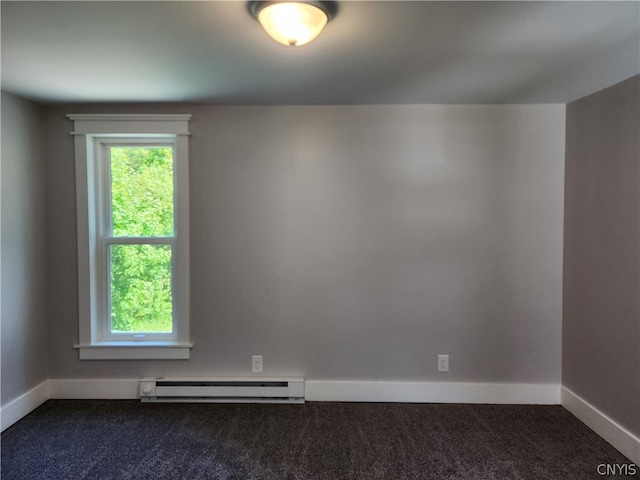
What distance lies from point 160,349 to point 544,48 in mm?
3027

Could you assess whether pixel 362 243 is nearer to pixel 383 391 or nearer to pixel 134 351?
pixel 383 391

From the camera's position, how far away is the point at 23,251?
2408 millimetres

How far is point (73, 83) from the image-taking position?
→ 2129 millimetres

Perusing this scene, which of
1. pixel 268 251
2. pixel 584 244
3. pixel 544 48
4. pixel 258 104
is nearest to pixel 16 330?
pixel 268 251

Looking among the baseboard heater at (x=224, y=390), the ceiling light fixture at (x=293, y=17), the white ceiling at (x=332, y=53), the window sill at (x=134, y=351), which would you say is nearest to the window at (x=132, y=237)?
the window sill at (x=134, y=351)

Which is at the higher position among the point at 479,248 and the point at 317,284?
the point at 479,248

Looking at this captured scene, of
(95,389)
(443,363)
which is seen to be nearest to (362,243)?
(443,363)

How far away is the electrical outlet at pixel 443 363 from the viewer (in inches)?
103

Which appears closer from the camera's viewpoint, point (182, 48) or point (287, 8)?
point (287, 8)

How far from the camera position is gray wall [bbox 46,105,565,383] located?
2.56 metres

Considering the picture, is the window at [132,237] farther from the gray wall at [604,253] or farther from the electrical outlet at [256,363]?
the gray wall at [604,253]

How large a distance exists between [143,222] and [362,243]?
170cm

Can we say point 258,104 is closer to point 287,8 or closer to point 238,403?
point 287,8

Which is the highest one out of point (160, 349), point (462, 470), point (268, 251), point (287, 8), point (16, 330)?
point (287, 8)
